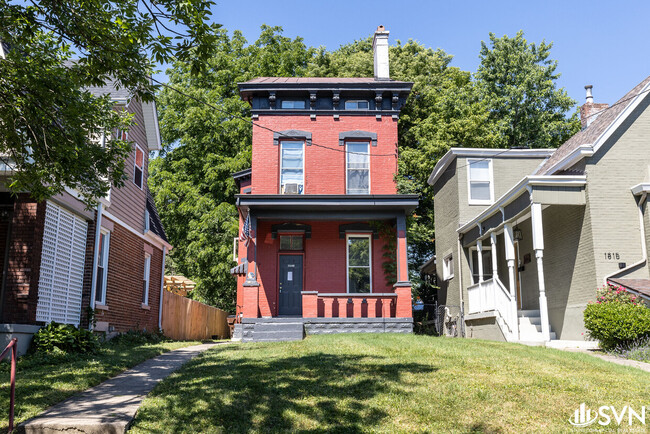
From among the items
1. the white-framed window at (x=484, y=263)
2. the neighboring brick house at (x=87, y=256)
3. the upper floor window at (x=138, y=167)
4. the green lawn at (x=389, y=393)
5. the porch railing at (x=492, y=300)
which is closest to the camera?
the green lawn at (x=389, y=393)

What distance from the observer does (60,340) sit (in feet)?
37.0

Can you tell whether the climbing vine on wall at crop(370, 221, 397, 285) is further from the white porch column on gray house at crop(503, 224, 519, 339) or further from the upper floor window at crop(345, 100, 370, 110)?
the upper floor window at crop(345, 100, 370, 110)

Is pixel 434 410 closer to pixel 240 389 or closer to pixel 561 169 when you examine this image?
pixel 240 389

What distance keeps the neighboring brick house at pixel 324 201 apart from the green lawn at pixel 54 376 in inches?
235

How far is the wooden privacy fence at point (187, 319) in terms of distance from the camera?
21.9 meters

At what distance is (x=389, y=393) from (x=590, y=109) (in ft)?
48.3

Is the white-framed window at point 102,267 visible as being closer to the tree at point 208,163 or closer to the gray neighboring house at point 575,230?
the gray neighboring house at point 575,230

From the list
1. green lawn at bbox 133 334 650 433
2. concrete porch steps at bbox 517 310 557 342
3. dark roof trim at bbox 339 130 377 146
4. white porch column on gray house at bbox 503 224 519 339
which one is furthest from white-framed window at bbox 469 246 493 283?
green lawn at bbox 133 334 650 433

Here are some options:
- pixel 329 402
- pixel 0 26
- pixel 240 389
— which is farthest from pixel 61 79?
pixel 329 402

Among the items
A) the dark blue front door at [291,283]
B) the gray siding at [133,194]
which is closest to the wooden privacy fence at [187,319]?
the gray siding at [133,194]

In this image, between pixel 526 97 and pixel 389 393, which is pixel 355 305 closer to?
pixel 389 393

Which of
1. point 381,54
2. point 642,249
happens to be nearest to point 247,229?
point 381,54

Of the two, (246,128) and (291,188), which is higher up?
(246,128)

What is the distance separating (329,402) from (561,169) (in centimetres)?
1130
